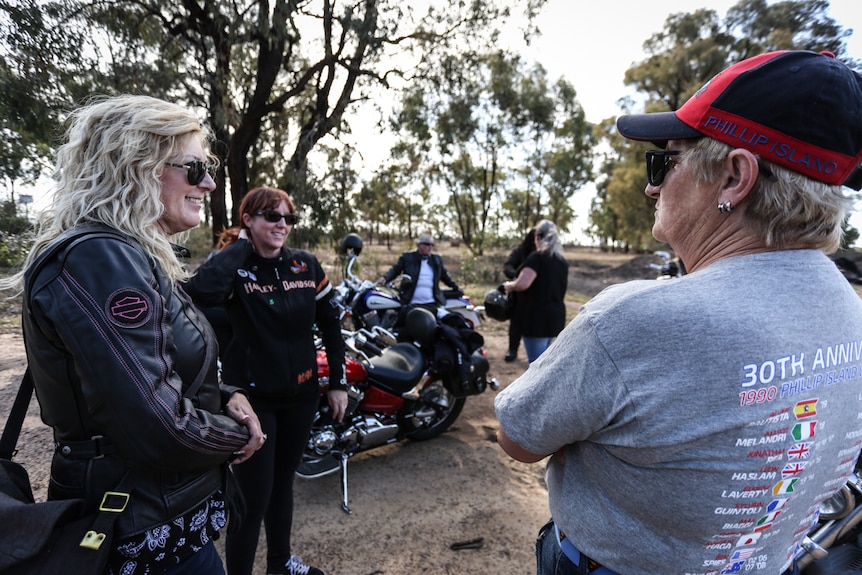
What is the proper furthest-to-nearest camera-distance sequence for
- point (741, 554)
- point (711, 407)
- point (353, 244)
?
point (353, 244)
point (741, 554)
point (711, 407)

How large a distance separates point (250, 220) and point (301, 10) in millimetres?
7731

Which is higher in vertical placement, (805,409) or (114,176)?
(114,176)

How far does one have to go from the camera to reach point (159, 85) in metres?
7.45

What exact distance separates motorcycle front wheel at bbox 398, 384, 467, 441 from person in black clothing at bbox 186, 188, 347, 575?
148 cm

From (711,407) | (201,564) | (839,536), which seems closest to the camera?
(711,407)

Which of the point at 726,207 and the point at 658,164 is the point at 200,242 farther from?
the point at 726,207

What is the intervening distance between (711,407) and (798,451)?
7.3 inches

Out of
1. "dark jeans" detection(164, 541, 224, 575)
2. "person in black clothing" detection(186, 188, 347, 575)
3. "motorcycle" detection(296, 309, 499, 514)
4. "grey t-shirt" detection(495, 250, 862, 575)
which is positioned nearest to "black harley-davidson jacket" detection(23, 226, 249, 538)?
"dark jeans" detection(164, 541, 224, 575)

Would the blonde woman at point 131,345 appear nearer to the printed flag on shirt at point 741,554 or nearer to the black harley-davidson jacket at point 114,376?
the black harley-davidson jacket at point 114,376

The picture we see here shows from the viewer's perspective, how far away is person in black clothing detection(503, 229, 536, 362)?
217 inches

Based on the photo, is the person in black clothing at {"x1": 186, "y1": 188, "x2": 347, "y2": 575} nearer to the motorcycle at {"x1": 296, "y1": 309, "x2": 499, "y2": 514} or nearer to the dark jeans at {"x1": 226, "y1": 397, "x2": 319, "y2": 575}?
the dark jeans at {"x1": 226, "y1": 397, "x2": 319, "y2": 575}

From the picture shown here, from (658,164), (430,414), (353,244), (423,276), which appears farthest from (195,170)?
(423,276)

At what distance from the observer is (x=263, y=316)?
7.11 ft

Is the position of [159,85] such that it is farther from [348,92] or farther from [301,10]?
[348,92]
